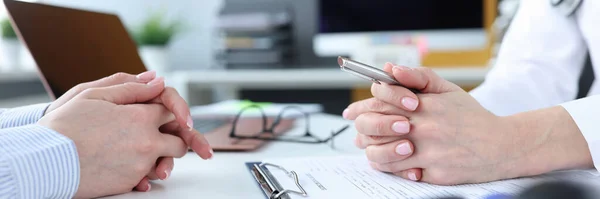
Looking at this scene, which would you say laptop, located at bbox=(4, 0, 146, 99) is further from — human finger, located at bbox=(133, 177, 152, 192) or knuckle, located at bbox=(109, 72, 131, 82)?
human finger, located at bbox=(133, 177, 152, 192)

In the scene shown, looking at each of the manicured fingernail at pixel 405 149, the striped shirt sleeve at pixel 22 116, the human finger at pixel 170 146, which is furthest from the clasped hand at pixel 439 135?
the striped shirt sleeve at pixel 22 116

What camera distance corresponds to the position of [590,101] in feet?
1.81

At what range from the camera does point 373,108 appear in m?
0.57

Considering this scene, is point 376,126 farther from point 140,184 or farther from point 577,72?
point 577,72

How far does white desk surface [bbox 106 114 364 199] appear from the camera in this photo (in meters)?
0.51

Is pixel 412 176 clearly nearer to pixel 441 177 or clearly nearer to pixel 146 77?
pixel 441 177

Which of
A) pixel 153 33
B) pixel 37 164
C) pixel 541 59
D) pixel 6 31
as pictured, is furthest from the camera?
pixel 153 33

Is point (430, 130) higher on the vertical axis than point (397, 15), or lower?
higher

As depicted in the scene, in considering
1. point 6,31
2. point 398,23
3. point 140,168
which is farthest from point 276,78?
point 140,168

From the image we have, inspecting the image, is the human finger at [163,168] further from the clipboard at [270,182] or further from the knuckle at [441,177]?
the knuckle at [441,177]

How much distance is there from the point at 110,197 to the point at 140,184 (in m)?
0.03

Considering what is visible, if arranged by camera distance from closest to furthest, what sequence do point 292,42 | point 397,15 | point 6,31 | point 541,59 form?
1. point 541,59
2. point 6,31
3. point 397,15
4. point 292,42

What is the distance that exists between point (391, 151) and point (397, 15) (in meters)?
1.97

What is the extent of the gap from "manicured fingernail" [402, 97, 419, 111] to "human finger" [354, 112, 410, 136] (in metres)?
0.02
